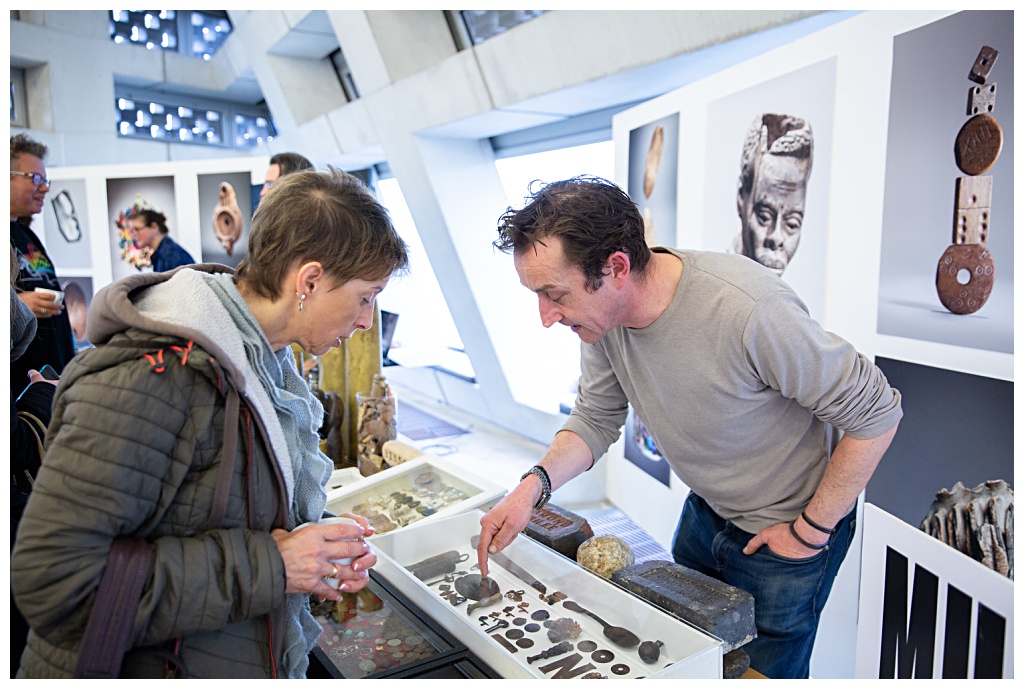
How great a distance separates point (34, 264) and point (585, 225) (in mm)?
2782

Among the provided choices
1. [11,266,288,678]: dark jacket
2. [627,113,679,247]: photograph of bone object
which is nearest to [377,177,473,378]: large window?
[627,113,679,247]: photograph of bone object

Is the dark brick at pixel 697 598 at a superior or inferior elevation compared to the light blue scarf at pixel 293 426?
inferior

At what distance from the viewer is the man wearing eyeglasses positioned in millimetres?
2889

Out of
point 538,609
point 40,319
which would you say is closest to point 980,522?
point 538,609

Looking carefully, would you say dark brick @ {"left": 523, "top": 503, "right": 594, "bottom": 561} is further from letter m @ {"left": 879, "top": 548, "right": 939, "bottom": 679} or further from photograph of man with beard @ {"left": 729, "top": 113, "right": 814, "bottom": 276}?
photograph of man with beard @ {"left": 729, "top": 113, "right": 814, "bottom": 276}

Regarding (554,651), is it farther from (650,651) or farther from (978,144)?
(978,144)

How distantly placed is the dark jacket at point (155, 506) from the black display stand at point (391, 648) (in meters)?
0.38

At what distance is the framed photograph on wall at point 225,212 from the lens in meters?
5.88

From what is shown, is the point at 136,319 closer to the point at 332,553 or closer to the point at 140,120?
the point at 332,553

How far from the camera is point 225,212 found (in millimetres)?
5957

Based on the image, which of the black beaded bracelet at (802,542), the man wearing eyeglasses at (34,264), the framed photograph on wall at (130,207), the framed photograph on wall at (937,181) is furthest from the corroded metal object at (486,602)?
the framed photograph on wall at (130,207)

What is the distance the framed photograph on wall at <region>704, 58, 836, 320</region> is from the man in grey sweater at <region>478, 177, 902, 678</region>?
112 cm

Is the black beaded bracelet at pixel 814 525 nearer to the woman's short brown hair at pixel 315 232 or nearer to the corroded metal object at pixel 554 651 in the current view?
the corroded metal object at pixel 554 651
